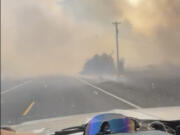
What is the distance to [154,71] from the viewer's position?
37.9m

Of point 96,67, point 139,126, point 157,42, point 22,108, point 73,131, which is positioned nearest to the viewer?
point 139,126

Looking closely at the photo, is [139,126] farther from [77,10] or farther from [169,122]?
[77,10]

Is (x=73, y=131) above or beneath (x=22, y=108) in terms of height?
above

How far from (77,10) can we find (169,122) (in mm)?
51383

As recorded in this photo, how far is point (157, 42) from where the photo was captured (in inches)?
1702

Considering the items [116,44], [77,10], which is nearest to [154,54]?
[116,44]

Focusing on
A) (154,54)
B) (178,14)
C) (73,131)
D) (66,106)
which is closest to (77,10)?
(154,54)

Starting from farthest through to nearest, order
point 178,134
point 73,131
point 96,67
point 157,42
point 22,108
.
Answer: point 96,67
point 157,42
point 22,108
point 73,131
point 178,134

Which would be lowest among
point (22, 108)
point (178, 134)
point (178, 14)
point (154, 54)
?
point (22, 108)

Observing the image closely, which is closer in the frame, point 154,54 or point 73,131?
point 73,131

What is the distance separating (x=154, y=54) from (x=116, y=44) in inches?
201

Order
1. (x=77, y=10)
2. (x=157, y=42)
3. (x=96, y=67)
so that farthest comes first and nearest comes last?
(x=96, y=67) → (x=77, y=10) → (x=157, y=42)

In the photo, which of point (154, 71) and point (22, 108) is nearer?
point (22, 108)

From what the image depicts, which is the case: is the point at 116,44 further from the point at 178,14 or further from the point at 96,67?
the point at 96,67
